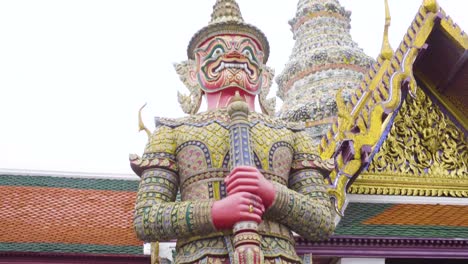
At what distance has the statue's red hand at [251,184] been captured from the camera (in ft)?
9.65

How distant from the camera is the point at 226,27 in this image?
141 inches

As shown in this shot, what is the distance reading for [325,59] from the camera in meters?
10.3

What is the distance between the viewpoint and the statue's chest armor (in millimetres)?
3234

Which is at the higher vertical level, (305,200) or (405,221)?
(405,221)

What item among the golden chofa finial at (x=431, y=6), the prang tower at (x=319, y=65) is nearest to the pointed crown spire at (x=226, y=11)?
the golden chofa finial at (x=431, y=6)

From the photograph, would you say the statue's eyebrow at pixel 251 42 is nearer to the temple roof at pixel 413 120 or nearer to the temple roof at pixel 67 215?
the temple roof at pixel 413 120

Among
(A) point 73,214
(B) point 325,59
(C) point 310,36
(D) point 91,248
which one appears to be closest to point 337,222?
(D) point 91,248

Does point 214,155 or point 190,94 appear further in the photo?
point 190,94

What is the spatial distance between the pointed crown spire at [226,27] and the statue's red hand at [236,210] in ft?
3.34

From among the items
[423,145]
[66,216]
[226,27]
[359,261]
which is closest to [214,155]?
[226,27]

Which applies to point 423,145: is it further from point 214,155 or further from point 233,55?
point 214,155

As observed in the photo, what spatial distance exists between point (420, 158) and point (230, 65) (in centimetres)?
292

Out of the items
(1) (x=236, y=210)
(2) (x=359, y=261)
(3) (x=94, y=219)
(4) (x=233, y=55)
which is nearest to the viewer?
(1) (x=236, y=210)

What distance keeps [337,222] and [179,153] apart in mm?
2031
